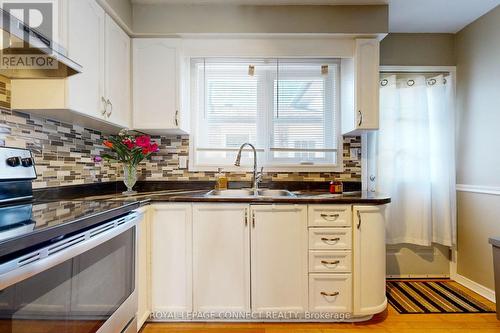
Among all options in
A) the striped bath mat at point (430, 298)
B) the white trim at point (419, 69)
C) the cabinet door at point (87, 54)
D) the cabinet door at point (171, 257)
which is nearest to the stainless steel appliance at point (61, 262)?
the cabinet door at point (171, 257)

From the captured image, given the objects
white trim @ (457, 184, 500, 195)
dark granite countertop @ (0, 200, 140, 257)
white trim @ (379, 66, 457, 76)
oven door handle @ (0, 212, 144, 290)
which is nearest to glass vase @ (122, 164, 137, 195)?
dark granite countertop @ (0, 200, 140, 257)

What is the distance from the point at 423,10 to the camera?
7.34ft

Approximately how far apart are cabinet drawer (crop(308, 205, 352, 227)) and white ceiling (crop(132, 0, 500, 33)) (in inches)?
62.7

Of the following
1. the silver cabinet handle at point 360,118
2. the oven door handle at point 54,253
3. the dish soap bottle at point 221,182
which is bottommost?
the oven door handle at point 54,253

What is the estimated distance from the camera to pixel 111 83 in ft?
6.20

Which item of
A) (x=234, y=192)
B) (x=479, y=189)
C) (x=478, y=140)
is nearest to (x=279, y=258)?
(x=234, y=192)

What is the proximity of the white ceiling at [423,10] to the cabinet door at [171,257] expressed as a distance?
1.66m

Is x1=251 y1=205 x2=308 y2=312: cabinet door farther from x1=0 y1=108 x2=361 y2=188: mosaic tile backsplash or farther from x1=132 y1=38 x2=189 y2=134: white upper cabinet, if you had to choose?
x1=132 y1=38 x2=189 y2=134: white upper cabinet

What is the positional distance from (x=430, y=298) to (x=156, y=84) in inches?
111

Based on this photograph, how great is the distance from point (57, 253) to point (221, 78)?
2028 mm

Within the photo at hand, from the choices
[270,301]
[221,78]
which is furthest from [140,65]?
[270,301]

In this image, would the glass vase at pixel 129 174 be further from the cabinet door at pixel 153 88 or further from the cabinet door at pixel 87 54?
the cabinet door at pixel 87 54

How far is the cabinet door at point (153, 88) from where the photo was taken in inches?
85.7

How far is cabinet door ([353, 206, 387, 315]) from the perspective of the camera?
184 centimetres
